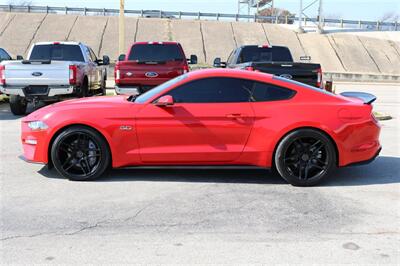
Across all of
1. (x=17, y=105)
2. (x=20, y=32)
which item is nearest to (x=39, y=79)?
(x=17, y=105)

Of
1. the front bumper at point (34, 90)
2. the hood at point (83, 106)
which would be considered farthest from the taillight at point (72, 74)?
the hood at point (83, 106)

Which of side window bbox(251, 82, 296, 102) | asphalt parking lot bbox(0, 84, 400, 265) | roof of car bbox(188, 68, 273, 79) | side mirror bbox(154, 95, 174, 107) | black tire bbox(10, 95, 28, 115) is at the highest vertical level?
roof of car bbox(188, 68, 273, 79)

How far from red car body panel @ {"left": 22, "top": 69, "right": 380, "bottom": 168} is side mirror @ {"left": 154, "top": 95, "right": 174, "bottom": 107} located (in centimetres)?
5

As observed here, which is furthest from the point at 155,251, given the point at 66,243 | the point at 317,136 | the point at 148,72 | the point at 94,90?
the point at 94,90

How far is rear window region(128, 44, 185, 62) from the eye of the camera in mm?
13367

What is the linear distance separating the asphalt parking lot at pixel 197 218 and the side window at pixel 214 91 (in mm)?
1041

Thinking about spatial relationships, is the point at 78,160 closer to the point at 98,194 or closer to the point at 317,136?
the point at 98,194

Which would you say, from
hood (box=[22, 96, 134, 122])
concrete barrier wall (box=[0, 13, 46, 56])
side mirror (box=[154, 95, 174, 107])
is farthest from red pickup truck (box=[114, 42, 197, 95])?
concrete barrier wall (box=[0, 13, 46, 56])

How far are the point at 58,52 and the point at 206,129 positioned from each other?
920cm

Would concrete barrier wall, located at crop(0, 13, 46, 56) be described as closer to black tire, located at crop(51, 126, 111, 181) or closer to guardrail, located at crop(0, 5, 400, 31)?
guardrail, located at crop(0, 5, 400, 31)

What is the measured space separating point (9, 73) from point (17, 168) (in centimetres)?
510

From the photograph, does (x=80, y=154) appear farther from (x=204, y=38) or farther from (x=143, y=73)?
(x=204, y=38)

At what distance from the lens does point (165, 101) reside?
6.09 m

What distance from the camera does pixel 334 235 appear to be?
4.55m
